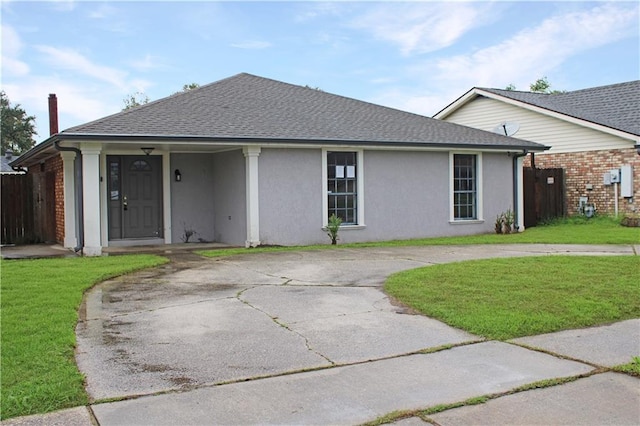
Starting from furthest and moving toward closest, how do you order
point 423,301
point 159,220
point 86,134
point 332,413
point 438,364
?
point 159,220, point 86,134, point 423,301, point 438,364, point 332,413

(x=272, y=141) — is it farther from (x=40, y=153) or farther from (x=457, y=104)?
(x=457, y=104)

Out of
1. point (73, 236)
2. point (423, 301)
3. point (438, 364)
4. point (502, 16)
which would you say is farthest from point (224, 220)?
point (438, 364)

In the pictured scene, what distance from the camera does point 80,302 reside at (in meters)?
7.86

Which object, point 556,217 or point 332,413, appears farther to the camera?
point 556,217

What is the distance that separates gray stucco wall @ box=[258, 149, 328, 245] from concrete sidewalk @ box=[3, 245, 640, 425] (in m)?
6.05

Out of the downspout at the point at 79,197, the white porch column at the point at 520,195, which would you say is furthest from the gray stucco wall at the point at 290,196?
the white porch column at the point at 520,195

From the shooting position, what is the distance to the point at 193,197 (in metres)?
16.2

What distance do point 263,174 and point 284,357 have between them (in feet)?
30.5

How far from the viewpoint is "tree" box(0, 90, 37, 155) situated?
56.4m

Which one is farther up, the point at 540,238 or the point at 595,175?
the point at 595,175

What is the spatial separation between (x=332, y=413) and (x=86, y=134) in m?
9.82

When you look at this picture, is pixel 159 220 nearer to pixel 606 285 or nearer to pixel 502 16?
pixel 502 16

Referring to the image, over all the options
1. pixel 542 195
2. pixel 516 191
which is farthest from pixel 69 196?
pixel 542 195

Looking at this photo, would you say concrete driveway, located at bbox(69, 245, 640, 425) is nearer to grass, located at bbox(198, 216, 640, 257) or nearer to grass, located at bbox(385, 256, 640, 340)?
grass, located at bbox(385, 256, 640, 340)
